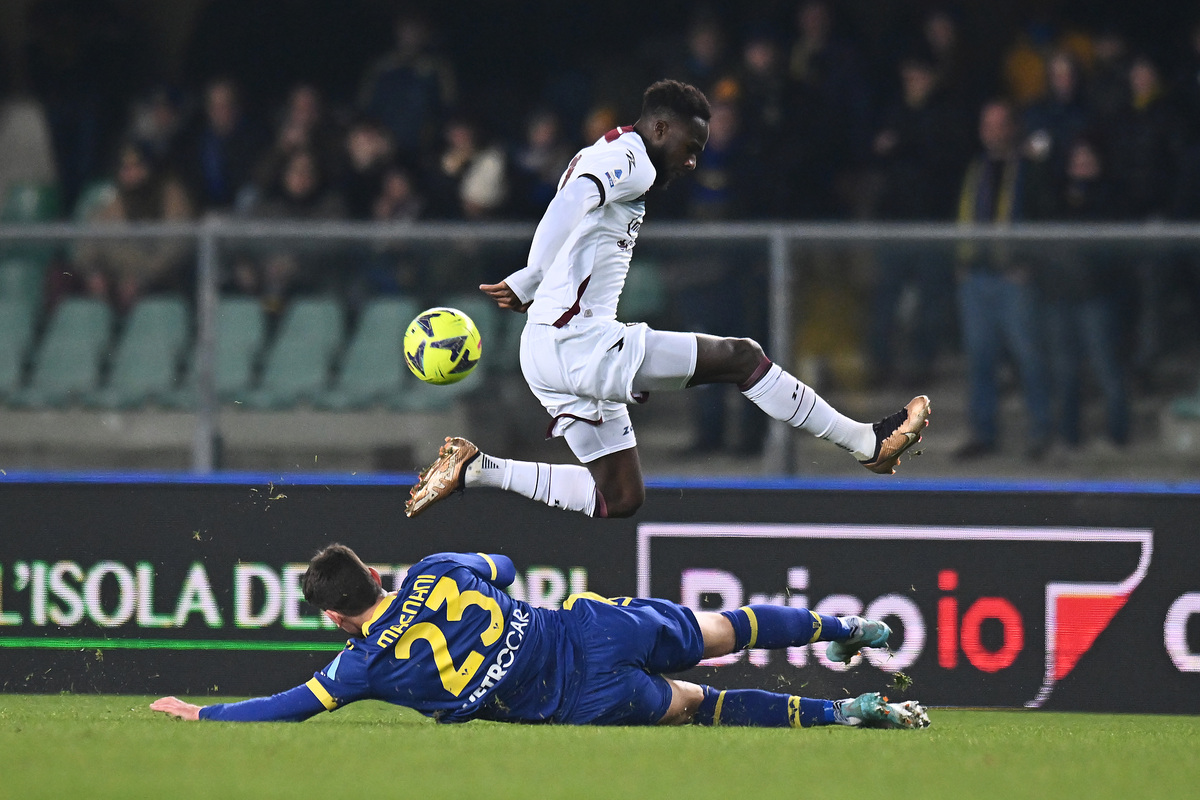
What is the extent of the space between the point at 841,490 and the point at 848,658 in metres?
0.92

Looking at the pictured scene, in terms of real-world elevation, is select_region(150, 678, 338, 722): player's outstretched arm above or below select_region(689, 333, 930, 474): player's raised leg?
below

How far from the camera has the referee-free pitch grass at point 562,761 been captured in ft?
15.7

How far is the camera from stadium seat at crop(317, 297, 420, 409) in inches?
329

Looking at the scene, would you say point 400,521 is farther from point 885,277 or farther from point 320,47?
point 320,47

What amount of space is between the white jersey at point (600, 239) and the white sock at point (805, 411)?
69cm

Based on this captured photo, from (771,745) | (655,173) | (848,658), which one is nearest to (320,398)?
(655,173)

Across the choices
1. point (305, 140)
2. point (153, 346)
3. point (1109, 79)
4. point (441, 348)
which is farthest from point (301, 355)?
point (1109, 79)

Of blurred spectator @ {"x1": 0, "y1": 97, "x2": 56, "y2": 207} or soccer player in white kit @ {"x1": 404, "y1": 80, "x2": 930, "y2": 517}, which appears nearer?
soccer player in white kit @ {"x1": 404, "y1": 80, "x2": 930, "y2": 517}

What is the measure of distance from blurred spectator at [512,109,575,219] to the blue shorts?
13.5 ft

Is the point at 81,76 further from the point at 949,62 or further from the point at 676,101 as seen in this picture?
the point at 676,101

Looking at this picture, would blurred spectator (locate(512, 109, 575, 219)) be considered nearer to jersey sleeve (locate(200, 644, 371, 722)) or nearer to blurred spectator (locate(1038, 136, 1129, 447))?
blurred spectator (locate(1038, 136, 1129, 447))

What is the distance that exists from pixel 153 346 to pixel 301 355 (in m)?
0.76

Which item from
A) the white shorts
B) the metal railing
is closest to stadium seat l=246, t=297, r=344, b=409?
the metal railing

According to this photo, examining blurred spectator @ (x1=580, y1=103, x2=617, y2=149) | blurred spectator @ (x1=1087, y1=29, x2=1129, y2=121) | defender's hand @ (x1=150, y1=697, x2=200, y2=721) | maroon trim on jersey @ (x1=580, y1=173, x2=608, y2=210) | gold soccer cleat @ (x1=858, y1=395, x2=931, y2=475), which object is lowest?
defender's hand @ (x1=150, y1=697, x2=200, y2=721)
